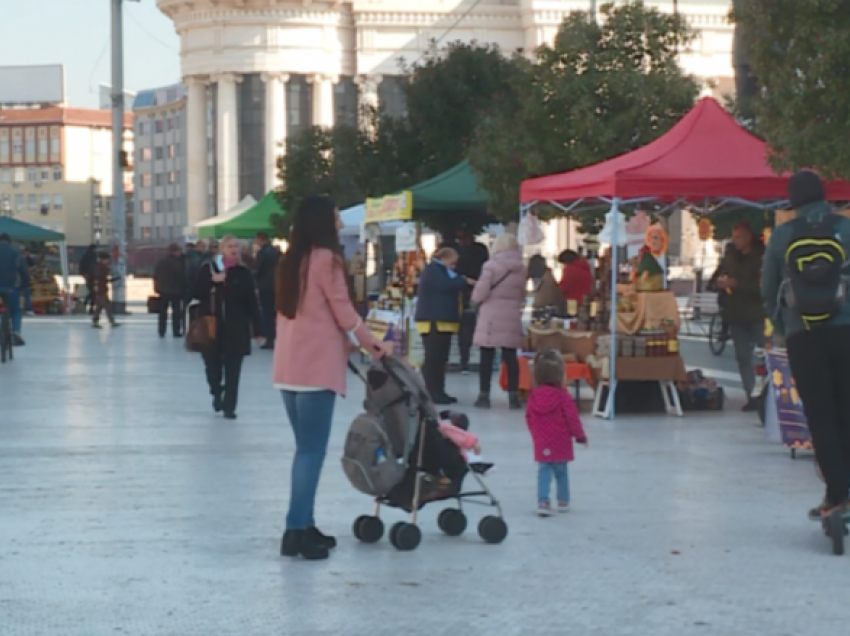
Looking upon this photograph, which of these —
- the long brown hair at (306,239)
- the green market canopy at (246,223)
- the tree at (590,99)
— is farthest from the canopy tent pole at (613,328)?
the green market canopy at (246,223)

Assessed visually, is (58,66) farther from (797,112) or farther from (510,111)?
(797,112)

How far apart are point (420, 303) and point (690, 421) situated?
3417 mm

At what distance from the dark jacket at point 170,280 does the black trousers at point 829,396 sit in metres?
22.7

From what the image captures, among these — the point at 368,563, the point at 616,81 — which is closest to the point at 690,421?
the point at 368,563

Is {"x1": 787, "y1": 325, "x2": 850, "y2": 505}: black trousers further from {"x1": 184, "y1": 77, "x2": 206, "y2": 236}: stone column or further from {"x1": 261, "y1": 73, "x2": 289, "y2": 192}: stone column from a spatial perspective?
{"x1": 184, "y1": 77, "x2": 206, "y2": 236}: stone column

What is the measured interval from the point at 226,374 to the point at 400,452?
738 centimetres

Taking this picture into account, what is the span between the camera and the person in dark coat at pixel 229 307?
50.5ft

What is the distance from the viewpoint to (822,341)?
27.0ft

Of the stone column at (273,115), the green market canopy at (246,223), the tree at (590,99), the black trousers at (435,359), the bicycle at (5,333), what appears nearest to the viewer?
the black trousers at (435,359)

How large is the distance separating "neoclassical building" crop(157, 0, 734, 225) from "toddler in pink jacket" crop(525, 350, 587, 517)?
82.2 meters

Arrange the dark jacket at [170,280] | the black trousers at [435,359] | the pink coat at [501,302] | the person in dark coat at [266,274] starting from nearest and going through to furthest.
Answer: the pink coat at [501,302], the black trousers at [435,359], the person in dark coat at [266,274], the dark jacket at [170,280]

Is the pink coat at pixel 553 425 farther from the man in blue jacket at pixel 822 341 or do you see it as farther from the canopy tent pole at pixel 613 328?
the canopy tent pole at pixel 613 328

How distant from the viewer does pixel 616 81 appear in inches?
1009

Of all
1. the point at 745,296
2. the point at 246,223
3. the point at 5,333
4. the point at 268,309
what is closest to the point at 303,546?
the point at 745,296
